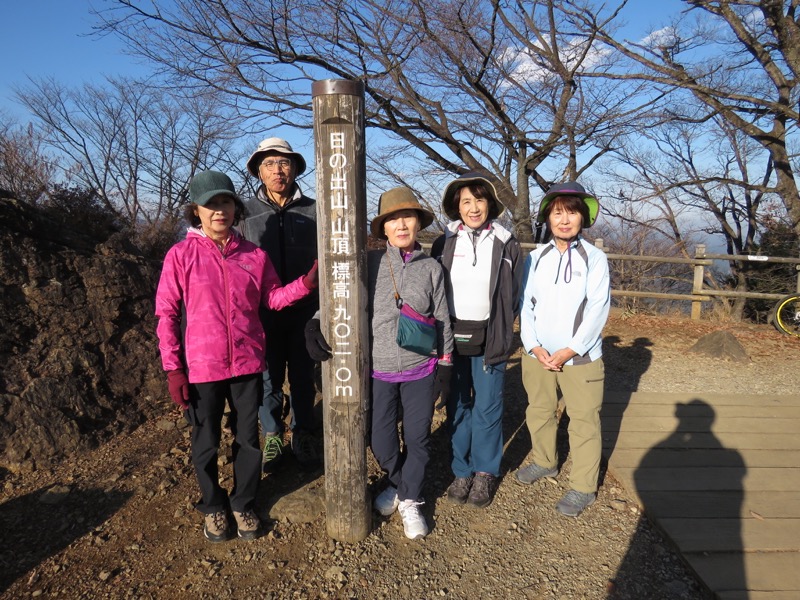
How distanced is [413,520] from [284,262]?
1.67 m

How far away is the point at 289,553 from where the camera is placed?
2.60m

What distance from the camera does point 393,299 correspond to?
2.59 meters

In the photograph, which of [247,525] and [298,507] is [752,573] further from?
[247,525]

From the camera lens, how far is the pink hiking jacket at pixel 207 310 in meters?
2.42

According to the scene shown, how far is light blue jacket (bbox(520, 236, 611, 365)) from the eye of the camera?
284 cm

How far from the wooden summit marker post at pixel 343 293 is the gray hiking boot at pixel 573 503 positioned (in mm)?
1195

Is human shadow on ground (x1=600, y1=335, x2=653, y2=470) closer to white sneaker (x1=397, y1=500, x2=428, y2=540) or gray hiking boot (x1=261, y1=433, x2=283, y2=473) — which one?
white sneaker (x1=397, y1=500, x2=428, y2=540)

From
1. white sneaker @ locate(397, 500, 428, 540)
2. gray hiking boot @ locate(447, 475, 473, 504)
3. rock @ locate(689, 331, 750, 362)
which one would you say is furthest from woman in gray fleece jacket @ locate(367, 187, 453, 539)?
rock @ locate(689, 331, 750, 362)

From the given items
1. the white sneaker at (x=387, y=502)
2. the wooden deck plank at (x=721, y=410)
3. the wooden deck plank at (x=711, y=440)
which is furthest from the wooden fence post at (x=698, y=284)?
the white sneaker at (x=387, y=502)

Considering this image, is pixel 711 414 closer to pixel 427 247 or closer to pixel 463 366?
pixel 463 366

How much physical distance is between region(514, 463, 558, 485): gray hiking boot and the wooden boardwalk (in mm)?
468

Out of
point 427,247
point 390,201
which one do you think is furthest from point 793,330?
point 390,201

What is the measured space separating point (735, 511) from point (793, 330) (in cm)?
727

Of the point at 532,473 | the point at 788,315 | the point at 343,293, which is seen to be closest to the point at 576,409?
the point at 532,473
